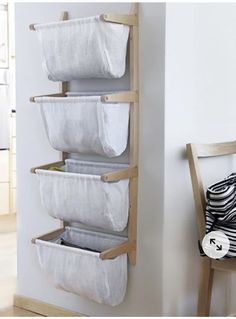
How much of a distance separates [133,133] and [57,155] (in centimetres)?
47

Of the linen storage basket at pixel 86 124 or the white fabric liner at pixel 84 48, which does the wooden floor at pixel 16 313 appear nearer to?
the linen storage basket at pixel 86 124

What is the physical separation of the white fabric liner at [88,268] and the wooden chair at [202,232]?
0.32 meters

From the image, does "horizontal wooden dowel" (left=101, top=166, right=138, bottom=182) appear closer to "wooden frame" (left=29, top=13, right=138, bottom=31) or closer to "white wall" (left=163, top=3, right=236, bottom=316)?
"white wall" (left=163, top=3, right=236, bottom=316)

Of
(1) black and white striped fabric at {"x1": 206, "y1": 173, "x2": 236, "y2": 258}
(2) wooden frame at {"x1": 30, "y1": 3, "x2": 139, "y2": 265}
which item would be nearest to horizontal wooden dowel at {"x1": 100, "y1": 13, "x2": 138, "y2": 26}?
(2) wooden frame at {"x1": 30, "y1": 3, "x2": 139, "y2": 265}

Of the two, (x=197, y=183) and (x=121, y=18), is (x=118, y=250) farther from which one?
(x=121, y=18)

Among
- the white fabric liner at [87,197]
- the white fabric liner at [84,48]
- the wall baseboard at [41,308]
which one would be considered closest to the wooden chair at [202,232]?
the white fabric liner at [87,197]

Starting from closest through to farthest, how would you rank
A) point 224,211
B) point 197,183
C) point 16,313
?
point 224,211 < point 197,183 < point 16,313

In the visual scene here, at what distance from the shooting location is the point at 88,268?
2268mm

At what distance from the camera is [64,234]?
2.55 meters

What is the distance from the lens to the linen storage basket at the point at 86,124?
7.05ft

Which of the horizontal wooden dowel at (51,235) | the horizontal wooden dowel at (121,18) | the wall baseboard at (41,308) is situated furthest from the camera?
the wall baseboard at (41,308)

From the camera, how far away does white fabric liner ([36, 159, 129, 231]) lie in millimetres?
2193

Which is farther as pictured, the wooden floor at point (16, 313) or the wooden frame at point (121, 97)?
the wooden floor at point (16, 313)

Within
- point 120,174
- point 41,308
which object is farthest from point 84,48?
point 41,308
